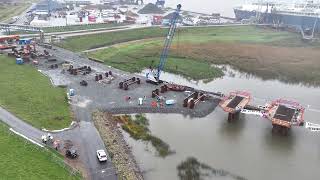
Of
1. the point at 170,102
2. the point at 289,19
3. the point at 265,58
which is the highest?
the point at 289,19

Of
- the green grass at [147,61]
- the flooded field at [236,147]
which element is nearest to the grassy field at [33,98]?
the flooded field at [236,147]

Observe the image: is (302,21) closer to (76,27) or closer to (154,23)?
(154,23)

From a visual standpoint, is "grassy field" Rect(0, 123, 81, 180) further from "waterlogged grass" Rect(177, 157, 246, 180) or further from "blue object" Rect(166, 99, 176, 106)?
"blue object" Rect(166, 99, 176, 106)

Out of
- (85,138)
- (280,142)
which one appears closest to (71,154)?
(85,138)

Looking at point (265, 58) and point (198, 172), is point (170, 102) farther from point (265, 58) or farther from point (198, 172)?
point (265, 58)

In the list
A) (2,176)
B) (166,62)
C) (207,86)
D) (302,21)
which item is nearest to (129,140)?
(2,176)

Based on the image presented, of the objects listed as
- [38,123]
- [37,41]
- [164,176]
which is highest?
[37,41]
